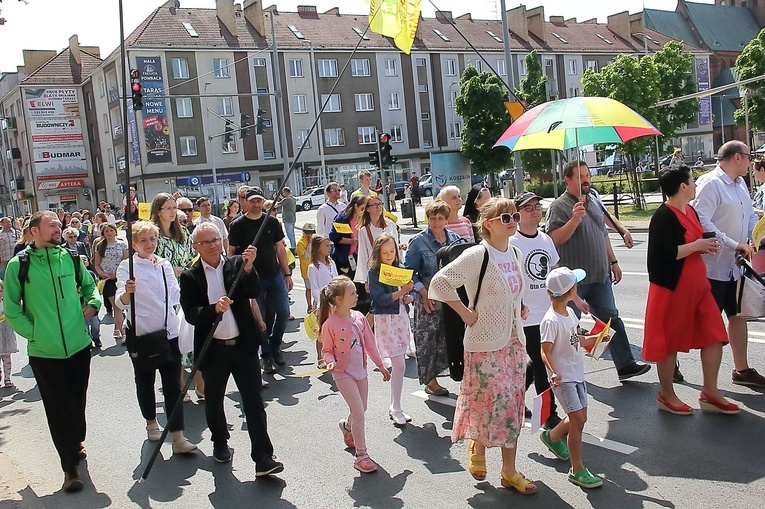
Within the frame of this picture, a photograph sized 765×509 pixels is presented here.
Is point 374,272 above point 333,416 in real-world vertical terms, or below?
above

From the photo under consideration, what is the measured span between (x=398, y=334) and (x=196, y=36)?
53.5 m

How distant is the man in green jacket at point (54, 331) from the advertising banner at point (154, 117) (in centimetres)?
4922

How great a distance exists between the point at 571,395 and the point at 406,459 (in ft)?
4.62

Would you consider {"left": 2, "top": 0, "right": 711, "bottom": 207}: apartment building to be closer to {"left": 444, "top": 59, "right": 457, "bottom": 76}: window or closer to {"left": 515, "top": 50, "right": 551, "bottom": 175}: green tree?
{"left": 444, "top": 59, "right": 457, "bottom": 76}: window

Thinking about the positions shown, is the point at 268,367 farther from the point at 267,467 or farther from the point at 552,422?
the point at 552,422

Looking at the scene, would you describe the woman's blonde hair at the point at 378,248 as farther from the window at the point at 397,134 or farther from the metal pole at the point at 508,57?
the window at the point at 397,134

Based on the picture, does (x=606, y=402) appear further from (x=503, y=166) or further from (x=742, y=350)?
(x=503, y=166)

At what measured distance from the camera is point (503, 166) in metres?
36.8

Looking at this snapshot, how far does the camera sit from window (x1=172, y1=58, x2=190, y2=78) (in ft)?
179

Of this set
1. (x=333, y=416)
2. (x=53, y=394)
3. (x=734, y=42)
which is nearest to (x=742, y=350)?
(x=333, y=416)

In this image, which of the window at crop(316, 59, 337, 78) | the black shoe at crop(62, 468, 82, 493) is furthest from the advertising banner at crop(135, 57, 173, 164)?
the black shoe at crop(62, 468, 82, 493)

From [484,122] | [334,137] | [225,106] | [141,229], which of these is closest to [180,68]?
[225,106]

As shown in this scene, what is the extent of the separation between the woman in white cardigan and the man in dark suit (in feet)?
4.72

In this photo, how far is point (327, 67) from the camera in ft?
197
